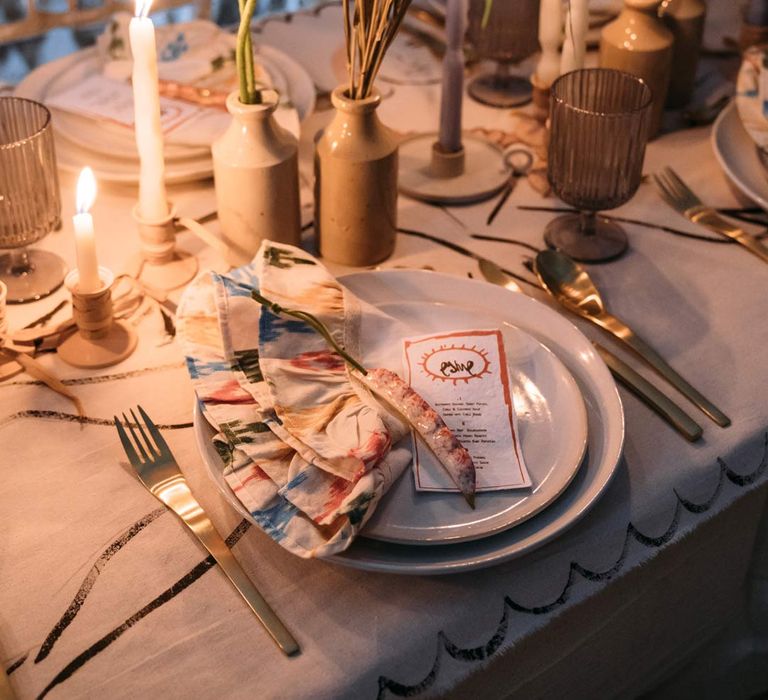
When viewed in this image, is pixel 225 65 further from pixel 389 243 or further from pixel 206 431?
pixel 206 431

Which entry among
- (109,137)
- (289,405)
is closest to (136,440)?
(289,405)

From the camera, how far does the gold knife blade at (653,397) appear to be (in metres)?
0.86

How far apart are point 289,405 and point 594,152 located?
444 mm

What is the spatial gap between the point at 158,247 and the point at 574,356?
45 cm

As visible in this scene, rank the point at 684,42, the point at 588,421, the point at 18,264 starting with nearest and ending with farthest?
1. the point at 588,421
2. the point at 18,264
3. the point at 684,42

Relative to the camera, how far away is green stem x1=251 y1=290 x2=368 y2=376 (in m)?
0.82

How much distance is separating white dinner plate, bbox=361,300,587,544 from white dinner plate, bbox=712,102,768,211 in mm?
388

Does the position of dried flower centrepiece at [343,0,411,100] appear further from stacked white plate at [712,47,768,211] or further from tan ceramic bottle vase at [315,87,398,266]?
stacked white plate at [712,47,768,211]

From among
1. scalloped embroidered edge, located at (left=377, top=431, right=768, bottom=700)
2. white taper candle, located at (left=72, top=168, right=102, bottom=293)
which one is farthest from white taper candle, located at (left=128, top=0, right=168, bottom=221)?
scalloped embroidered edge, located at (left=377, top=431, right=768, bottom=700)

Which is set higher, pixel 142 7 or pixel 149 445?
pixel 142 7

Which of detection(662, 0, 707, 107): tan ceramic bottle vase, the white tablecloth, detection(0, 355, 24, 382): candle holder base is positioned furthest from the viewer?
detection(662, 0, 707, 107): tan ceramic bottle vase

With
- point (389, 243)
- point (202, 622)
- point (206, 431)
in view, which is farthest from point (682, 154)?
point (202, 622)

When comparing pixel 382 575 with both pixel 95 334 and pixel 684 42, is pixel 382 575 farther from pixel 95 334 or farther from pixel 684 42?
pixel 684 42

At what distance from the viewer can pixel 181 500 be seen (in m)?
0.79
